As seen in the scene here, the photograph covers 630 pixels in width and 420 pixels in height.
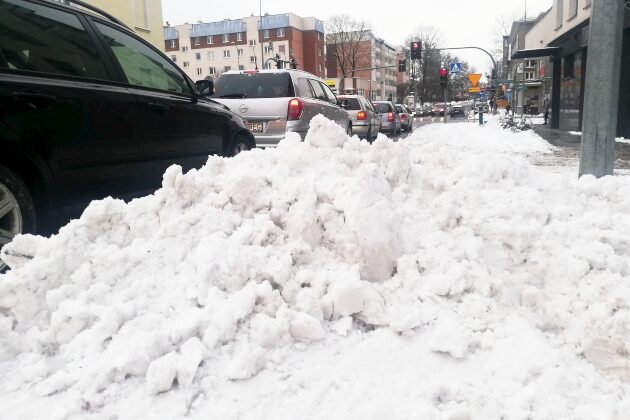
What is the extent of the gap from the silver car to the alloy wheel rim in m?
5.47

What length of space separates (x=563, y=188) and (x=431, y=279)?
1.81 m

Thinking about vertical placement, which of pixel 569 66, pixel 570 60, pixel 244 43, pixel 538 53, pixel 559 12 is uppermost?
pixel 244 43

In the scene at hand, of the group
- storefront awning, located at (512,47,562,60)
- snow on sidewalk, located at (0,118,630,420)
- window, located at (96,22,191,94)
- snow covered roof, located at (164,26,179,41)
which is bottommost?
snow on sidewalk, located at (0,118,630,420)

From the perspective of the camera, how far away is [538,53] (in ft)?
77.3

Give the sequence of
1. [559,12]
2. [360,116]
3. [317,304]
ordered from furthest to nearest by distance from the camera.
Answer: [559,12], [360,116], [317,304]

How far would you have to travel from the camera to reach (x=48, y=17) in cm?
385

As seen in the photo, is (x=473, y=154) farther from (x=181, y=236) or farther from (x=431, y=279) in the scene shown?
(x=181, y=236)

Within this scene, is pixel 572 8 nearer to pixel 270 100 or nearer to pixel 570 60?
pixel 570 60

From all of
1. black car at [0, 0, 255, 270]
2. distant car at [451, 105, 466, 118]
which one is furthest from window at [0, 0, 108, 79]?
distant car at [451, 105, 466, 118]

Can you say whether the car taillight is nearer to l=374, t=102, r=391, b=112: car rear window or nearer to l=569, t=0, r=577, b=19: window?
l=374, t=102, r=391, b=112: car rear window

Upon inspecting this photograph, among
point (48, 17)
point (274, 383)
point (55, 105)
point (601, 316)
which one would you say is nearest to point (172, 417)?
point (274, 383)

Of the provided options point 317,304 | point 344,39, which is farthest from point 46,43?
point 344,39

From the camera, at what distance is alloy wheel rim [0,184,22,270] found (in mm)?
3154

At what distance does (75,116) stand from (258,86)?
19.6 ft
